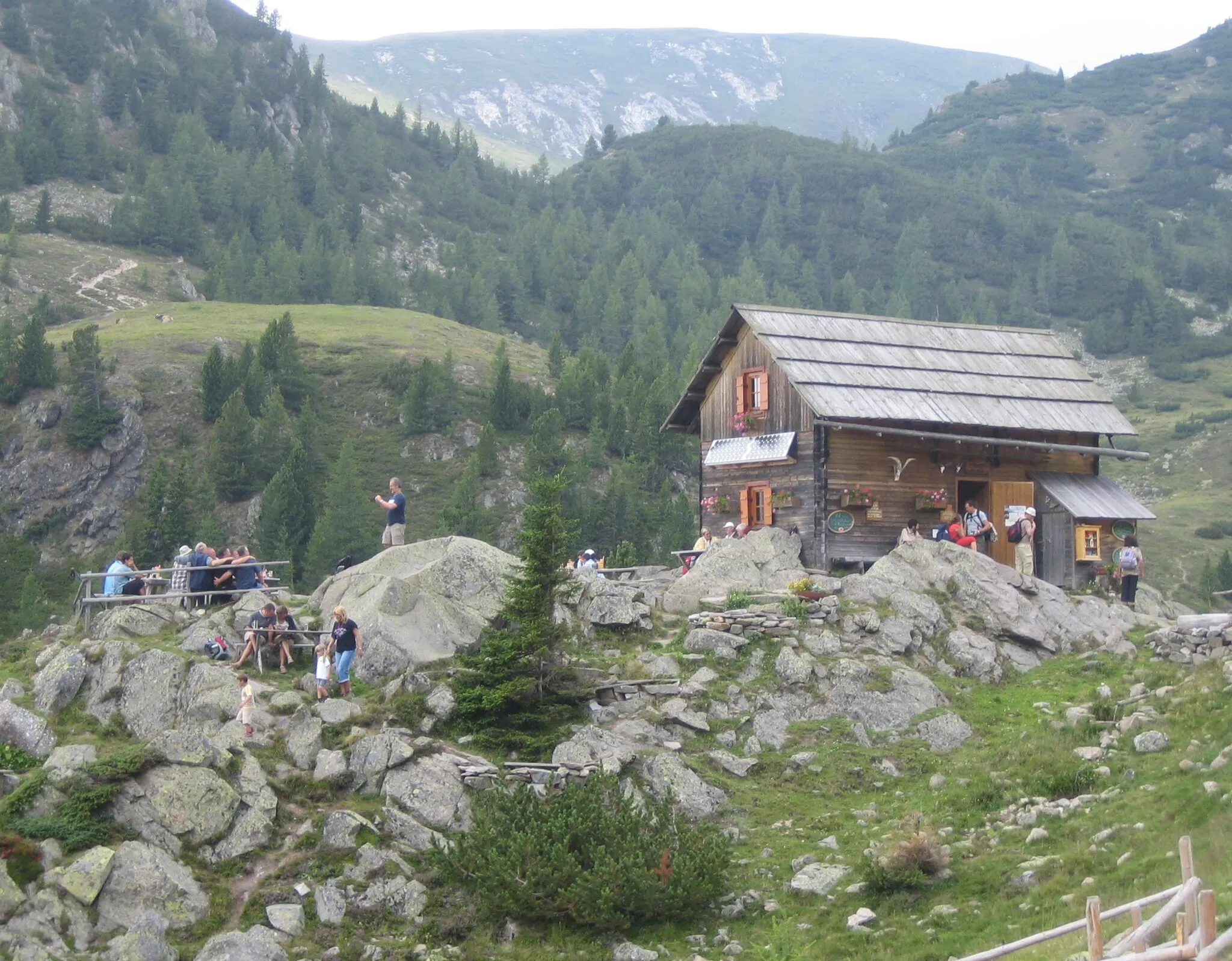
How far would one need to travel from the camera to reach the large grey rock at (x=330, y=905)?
2019 cm

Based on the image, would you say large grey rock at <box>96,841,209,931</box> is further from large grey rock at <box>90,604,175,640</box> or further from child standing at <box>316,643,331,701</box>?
large grey rock at <box>90,604,175,640</box>

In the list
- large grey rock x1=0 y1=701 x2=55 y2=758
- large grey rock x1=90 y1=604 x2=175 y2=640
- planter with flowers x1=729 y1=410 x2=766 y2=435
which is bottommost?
large grey rock x1=0 y1=701 x2=55 y2=758

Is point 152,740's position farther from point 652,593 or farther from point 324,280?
point 324,280

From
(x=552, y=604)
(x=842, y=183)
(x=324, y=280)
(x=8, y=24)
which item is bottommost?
(x=552, y=604)

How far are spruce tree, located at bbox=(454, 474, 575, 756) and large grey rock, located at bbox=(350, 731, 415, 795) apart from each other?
5.15 feet

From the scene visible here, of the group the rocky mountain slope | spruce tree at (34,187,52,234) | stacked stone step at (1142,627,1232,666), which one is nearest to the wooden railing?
the rocky mountain slope

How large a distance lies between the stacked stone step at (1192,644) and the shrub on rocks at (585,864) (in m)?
10.9

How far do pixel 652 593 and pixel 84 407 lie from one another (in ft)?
192

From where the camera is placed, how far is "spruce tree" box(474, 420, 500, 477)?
80.7 meters

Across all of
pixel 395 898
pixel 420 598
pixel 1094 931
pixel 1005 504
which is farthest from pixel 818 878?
pixel 1005 504

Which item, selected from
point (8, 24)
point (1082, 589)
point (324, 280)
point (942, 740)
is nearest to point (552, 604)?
point (942, 740)

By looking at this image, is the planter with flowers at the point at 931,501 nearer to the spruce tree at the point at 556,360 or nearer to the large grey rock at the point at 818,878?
the large grey rock at the point at 818,878

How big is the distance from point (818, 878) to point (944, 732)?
22.8ft

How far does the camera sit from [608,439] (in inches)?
3396
